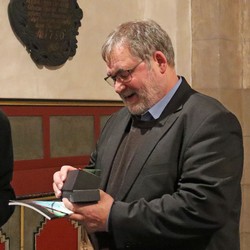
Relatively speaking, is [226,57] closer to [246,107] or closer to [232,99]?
[232,99]

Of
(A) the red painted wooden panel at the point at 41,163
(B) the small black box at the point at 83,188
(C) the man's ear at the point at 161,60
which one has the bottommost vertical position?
(A) the red painted wooden panel at the point at 41,163

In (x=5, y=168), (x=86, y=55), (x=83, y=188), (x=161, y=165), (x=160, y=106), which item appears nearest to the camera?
(x=83, y=188)

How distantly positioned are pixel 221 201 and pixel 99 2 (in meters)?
2.98

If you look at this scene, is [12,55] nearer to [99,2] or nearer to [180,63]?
[99,2]

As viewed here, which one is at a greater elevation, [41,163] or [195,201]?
[195,201]

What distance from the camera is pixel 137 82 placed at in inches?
Result: 79.4

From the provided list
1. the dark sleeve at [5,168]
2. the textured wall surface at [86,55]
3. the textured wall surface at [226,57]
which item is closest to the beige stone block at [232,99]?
the textured wall surface at [226,57]

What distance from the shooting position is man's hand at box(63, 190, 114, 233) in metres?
1.85

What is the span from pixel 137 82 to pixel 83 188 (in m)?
0.44

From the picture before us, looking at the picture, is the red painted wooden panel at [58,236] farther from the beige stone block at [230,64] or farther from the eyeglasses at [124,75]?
the eyeglasses at [124,75]

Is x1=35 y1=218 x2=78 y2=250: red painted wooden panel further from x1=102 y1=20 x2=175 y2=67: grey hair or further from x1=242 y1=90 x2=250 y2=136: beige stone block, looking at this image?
x1=102 y1=20 x2=175 y2=67: grey hair

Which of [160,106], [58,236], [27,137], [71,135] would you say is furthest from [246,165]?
[160,106]

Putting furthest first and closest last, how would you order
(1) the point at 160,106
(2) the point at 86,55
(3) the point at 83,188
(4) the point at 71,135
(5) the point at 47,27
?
(2) the point at 86,55, (4) the point at 71,135, (5) the point at 47,27, (1) the point at 160,106, (3) the point at 83,188

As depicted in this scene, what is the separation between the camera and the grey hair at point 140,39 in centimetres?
197
